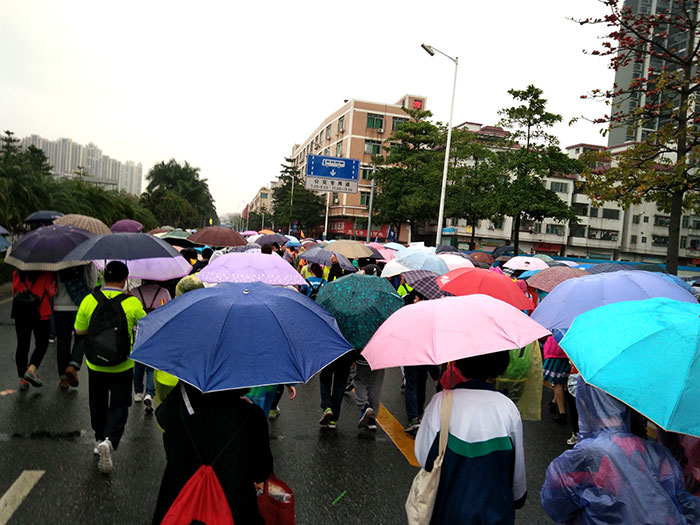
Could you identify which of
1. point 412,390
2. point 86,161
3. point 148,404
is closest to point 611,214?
point 412,390

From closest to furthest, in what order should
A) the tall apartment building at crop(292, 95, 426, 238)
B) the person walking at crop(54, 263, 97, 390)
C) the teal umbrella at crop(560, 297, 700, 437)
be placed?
the teal umbrella at crop(560, 297, 700, 437) → the person walking at crop(54, 263, 97, 390) → the tall apartment building at crop(292, 95, 426, 238)

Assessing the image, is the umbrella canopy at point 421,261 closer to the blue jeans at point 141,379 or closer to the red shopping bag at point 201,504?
the blue jeans at point 141,379

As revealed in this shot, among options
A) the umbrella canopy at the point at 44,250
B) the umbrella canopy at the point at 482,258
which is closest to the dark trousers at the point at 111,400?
the umbrella canopy at the point at 44,250

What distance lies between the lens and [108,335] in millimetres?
3762

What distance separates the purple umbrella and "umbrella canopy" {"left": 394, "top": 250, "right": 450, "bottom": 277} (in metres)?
3.34

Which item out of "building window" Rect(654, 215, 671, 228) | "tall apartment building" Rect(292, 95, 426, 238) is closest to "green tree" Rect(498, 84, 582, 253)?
"tall apartment building" Rect(292, 95, 426, 238)

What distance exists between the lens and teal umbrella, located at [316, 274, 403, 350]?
4.59 meters

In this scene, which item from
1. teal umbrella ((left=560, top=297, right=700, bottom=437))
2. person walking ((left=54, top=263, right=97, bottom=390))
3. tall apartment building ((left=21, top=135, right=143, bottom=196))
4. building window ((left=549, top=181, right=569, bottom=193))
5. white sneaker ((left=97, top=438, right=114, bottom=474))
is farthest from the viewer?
tall apartment building ((left=21, top=135, right=143, bottom=196))

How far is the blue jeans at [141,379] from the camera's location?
5.44m

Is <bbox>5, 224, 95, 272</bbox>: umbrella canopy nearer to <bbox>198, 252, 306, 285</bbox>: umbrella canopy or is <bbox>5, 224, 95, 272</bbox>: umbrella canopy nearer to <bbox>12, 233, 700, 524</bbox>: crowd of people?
<bbox>198, 252, 306, 285</bbox>: umbrella canopy

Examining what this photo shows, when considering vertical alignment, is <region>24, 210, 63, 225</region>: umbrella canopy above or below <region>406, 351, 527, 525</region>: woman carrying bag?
above

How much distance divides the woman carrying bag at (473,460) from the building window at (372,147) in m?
50.6

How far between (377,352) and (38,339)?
15.8 feet

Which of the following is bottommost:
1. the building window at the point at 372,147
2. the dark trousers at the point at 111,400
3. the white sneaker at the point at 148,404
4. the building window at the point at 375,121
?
the white sneaker at the point at 148,404
